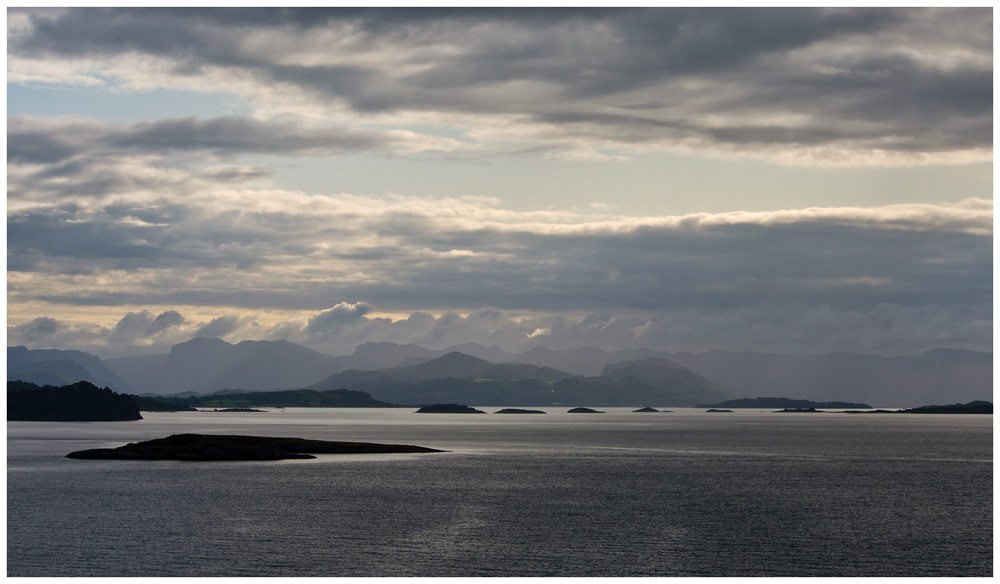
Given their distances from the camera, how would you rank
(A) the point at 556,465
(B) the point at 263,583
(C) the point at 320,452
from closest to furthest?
(B) the point at 263,583 → (A) the point at 556,465 → (C) the point at 320,452

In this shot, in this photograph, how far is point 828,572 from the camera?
73.8 meters

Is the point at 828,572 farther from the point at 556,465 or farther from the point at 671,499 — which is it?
the point at 556,465

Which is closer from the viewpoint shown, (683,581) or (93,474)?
(683,581)

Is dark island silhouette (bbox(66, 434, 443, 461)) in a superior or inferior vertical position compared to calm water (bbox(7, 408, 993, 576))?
inferior

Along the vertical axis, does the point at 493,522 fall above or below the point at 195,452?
above

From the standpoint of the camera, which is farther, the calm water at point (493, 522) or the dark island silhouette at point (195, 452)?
the dark island silhouette at point (195, 452)

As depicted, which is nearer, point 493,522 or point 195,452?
point 493,522

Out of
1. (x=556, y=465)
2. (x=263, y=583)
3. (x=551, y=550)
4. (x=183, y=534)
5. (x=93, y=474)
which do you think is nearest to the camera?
(x=263, y=583)

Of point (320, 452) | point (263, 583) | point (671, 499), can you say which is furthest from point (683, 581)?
point (320, 452)

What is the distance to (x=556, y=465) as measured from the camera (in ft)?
563

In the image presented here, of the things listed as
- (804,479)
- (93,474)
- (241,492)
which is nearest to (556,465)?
(804,479)

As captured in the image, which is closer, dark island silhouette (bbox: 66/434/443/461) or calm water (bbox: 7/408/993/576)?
calm water (bbox: 7/408/993/576)

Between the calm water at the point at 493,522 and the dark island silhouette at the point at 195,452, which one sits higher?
the calm water at the point at 493,522

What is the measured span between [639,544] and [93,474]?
104480mm
